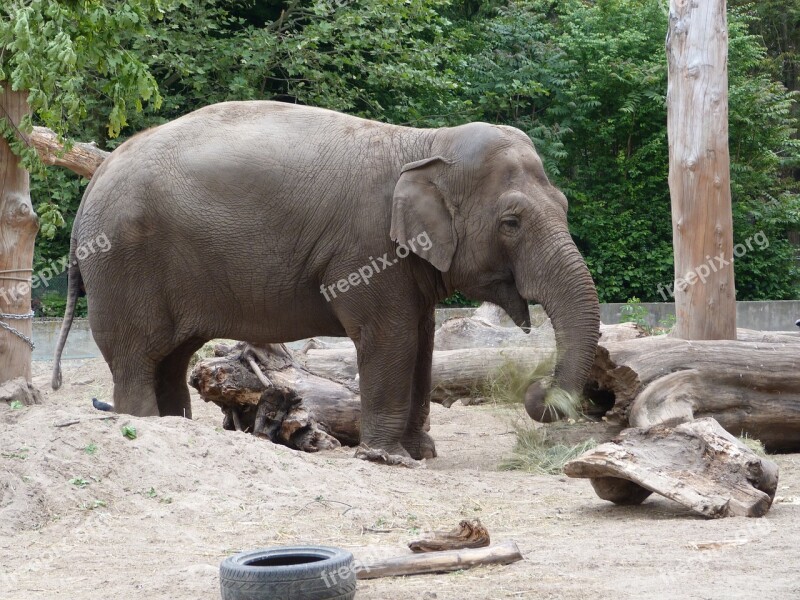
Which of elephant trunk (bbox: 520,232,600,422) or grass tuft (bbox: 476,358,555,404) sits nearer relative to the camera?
elephant trunk (bbox: 520,232,600,422)

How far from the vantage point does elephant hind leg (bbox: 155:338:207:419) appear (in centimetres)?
883

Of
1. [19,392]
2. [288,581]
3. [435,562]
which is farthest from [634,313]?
[288,581]

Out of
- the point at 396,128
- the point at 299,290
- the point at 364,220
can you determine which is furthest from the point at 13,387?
the point at 396,128

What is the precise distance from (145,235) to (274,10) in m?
12.6

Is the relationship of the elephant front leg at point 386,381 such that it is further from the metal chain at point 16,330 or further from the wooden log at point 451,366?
the wooden log at point 451,366

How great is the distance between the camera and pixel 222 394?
910 centimetres

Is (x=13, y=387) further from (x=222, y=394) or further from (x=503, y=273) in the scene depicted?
(x=503, y=273)

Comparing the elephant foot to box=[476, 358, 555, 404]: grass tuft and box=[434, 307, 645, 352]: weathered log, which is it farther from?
box=[434, 307, 645, 352]: weathered log

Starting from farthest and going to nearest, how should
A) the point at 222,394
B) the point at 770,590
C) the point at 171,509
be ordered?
the point at 222,394 → the point at 171,509 → the point at 770,590

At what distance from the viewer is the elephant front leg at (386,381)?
7.82 m

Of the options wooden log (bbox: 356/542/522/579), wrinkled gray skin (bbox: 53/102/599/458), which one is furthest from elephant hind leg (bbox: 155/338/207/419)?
wooden log (bbox: 356/542/522/579)

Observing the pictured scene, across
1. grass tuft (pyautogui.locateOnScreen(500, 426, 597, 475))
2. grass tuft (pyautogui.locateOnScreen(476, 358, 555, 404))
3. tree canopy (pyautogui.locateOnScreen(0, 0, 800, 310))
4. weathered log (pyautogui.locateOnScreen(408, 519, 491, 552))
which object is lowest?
grass tuft (pyautogui.locateOnScreen(500, 426, 597, 475))

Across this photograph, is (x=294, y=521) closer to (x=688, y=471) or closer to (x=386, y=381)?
(x=386, y=381)

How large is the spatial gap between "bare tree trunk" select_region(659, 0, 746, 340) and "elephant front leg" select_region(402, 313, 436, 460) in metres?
3.35
